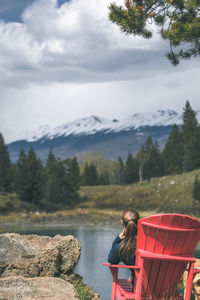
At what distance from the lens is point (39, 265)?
24.9ft

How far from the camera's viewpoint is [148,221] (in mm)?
5469

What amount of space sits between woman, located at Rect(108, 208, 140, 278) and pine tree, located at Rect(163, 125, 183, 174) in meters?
66.0

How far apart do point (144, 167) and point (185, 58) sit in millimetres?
76390

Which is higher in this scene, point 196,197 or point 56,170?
point 56,170

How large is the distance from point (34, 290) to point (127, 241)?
4.86ft

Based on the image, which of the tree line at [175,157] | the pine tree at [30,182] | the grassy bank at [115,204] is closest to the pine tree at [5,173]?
the grassy bank at [115,204]


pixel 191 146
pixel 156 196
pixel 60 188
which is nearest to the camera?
pixel 156 196

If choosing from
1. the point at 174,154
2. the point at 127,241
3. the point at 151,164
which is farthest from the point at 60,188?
the point at 127,241

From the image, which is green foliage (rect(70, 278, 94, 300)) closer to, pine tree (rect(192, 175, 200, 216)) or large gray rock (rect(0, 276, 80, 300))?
large gray rock (rect(0, 276, 80, 300))

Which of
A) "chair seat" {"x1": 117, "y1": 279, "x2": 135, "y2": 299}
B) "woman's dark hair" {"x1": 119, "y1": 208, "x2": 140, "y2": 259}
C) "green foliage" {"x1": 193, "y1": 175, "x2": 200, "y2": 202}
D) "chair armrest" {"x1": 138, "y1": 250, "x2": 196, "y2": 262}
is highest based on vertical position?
"woman's dark hair" {"x1": 119, "y1": 208, "x2": 140, "y2": 259}

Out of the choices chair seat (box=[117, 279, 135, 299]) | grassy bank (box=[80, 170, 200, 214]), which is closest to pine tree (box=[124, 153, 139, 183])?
grassy bank (box=[80, 170, 200, 214])

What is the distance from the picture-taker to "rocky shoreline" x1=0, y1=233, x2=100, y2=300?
20.6 feet

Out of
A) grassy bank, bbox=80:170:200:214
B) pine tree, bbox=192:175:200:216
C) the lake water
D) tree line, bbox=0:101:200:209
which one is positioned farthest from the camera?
tree line, bbox=0:101:200:209

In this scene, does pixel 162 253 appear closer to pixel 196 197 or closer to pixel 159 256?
pixel 159 256
